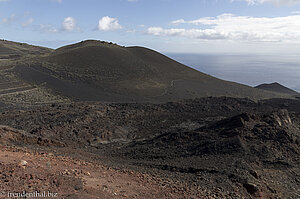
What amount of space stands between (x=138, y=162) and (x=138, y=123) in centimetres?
1087

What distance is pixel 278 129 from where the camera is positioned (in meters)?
16.3

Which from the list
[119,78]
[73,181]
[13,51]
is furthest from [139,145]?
[13,51]

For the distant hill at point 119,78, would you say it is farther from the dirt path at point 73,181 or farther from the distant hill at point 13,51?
the dirt path at point 73,181

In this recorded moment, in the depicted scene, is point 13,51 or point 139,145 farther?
point 13,51

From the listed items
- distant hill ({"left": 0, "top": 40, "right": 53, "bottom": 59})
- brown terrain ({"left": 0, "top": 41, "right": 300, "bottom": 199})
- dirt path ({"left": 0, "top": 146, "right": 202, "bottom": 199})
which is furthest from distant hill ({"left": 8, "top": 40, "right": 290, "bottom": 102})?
dirt path ({"left": 0, "top": 146, "right": 202, "bottom": 199})

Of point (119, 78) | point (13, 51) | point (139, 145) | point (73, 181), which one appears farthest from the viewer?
point (13, 51)

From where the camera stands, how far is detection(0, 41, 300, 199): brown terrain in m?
8.43

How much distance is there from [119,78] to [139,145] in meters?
30.0

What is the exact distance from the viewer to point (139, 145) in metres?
18.2

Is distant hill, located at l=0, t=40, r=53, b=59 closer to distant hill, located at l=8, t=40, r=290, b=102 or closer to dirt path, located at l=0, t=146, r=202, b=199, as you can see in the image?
distant hill, located at l=8, t=40, r=290, b=102

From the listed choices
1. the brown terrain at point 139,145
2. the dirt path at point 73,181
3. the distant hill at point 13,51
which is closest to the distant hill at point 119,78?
the brown terrain at point 139,145

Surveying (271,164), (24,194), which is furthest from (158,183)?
(271,164)

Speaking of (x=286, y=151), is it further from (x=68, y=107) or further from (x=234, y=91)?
(x=234, y=91)

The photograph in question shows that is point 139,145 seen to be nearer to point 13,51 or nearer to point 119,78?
point 119,78
